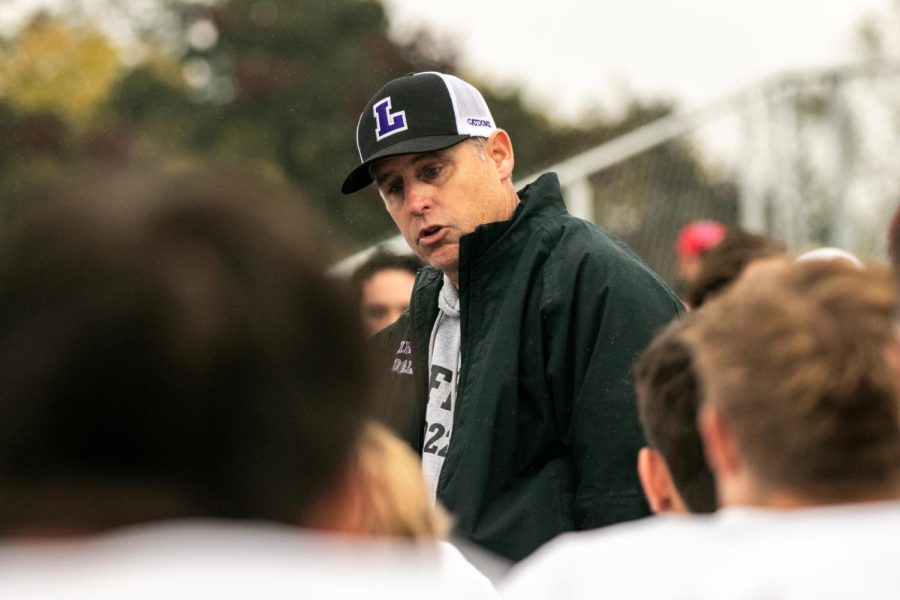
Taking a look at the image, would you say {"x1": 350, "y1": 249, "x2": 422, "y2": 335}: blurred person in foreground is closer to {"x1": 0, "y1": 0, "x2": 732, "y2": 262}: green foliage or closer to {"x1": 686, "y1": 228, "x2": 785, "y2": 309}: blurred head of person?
{"x1": 686, "y1": 228, "x2": 785, "y2": 309}: blurred head of person

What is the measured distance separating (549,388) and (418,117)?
83 cm

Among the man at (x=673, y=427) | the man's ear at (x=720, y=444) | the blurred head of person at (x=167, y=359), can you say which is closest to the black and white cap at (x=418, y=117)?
the man at (x=673, y=427)

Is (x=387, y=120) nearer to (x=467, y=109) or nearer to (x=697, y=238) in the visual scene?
(x=467, y=109)

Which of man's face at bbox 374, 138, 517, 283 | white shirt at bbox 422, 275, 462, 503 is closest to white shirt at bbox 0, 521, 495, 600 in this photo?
white shirt at bbox 422, 275, 462, 503

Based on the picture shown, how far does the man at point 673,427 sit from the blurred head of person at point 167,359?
1091 millimetres

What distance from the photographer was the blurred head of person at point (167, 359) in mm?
1004

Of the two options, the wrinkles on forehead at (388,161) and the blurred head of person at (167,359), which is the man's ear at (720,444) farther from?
the wrinkles on forehead at (388,161)

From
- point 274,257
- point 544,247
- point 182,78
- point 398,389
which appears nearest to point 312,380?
point 274,257

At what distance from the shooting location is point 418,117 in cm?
355

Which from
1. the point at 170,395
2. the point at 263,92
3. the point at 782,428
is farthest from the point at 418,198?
the point at 263,92

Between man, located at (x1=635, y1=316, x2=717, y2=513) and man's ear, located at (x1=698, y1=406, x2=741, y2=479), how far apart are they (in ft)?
1.61

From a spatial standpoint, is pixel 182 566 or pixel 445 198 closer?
pixel 182 566

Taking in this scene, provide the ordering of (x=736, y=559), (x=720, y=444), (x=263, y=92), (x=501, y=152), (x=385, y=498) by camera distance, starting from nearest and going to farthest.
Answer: (x=385, y=498) → (x=736, y=559) → (x=720, y=444) → (x=501, y=152) → (x=263, y=92)

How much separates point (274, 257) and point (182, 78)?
33.3 meters
